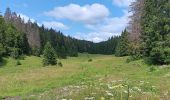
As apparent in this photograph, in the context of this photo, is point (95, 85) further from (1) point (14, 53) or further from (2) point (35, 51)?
(2) point (35, 51)

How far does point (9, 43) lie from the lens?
118 meters

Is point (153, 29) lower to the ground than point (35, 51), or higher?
higher

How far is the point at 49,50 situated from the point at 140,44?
87.7ft

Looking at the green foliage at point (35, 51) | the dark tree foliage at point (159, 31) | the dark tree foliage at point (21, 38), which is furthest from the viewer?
the green foliage at point (35, 51)

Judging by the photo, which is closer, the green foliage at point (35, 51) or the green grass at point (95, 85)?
the green grass at point (95, 85)

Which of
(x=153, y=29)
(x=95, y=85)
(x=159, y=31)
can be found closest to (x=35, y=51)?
(x=153, y=29)

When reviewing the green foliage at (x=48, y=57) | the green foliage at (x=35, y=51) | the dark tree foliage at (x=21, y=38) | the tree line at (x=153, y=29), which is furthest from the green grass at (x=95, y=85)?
the green foliage at (x=35, y=51)

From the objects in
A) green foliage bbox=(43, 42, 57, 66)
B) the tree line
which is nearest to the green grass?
the tree line

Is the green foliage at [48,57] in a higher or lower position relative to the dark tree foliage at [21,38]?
lower

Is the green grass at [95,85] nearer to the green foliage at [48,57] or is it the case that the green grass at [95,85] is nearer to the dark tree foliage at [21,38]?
the green foliage at [48,57]

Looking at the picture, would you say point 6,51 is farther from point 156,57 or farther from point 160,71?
point 160,71

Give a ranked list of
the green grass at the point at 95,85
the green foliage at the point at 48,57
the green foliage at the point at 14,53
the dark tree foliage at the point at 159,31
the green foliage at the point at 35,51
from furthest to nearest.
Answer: the green foliage at the point at 35,51, the green foliage at the point at 14,53, the green foliage at the point at 48,57, the dark tree foliage at the point at 159,31, the green grass at the point at 95,85

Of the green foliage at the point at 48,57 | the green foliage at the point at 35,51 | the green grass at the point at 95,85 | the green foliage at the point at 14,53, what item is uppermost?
the green foliage at the point at 35,51

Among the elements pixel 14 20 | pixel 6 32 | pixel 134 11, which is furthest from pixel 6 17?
pixel 134 11
